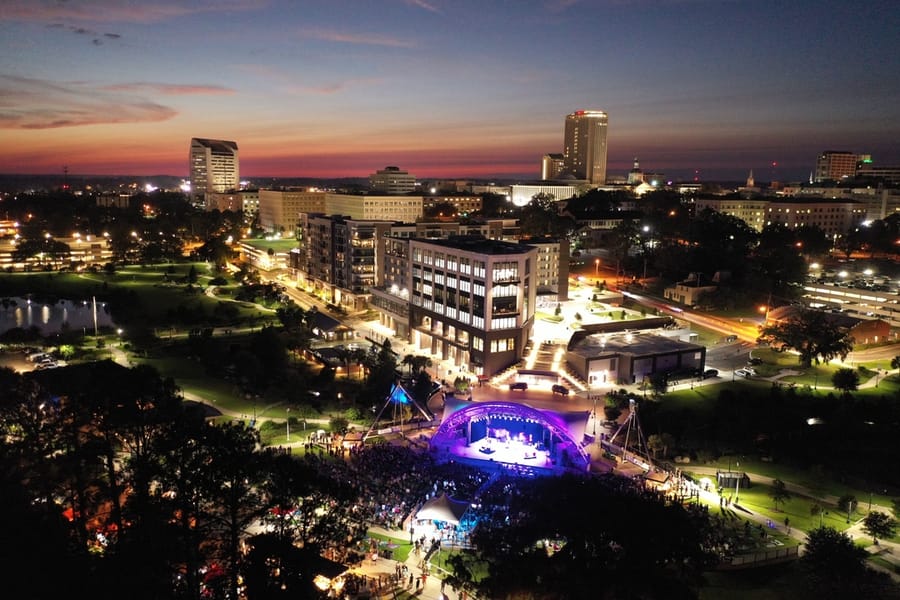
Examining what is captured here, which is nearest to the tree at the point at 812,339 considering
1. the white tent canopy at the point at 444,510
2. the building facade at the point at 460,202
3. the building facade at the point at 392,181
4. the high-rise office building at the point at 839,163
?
the white tent canopy at the point at 444,510

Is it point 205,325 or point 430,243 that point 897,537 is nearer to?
point 430,243

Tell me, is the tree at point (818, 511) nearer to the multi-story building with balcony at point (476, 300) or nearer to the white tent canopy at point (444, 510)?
the white tent canopy at point (444, 510)

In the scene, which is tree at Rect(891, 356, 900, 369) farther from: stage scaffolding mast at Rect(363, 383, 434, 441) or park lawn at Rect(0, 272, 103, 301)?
park lawn at Rect(0, 272, 103, 301)

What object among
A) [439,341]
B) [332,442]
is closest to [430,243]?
[439,341]

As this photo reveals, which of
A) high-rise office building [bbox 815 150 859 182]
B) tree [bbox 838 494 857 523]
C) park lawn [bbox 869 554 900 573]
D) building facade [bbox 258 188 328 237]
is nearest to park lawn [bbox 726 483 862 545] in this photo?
tree [bbox 838 494 857 523]

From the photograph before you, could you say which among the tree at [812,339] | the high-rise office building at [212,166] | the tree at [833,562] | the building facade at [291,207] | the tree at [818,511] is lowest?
the tree at [818,511]
